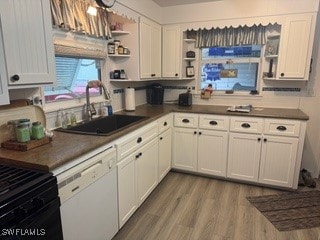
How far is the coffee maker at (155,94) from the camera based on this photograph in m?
3.49

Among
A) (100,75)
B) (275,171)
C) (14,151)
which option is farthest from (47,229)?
(275,171)

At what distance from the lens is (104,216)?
5.70 ft

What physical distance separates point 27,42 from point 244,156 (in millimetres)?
2568

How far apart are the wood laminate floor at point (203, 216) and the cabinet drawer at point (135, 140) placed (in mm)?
729

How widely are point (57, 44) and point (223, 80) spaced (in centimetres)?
238

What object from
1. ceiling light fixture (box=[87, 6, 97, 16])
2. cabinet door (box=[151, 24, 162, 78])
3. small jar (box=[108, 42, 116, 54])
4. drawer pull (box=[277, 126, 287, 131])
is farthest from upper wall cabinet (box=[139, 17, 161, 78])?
drawer pull (box=[277, 126, 287, 131])

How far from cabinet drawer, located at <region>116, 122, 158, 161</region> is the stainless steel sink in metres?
0.12

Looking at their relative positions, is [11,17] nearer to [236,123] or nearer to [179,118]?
[179,118]

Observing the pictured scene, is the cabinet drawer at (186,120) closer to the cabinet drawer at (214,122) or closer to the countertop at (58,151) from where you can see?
the cabinet drawer at (214,122)

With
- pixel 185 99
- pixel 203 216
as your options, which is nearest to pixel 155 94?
pixel 185 99

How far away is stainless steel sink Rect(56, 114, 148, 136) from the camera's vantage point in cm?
210

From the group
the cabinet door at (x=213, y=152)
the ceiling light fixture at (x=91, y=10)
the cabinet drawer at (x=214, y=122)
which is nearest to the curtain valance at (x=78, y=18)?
the ceiling light fixture at (x=91, y=10)

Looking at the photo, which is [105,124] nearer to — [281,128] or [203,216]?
[203,216]

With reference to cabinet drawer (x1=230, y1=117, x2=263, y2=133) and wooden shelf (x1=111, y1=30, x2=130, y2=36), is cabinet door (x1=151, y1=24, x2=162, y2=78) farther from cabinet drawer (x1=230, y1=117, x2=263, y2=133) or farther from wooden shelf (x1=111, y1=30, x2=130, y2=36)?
cabinet drawer (x1=230, y1=117, x2=263, y2=133)
